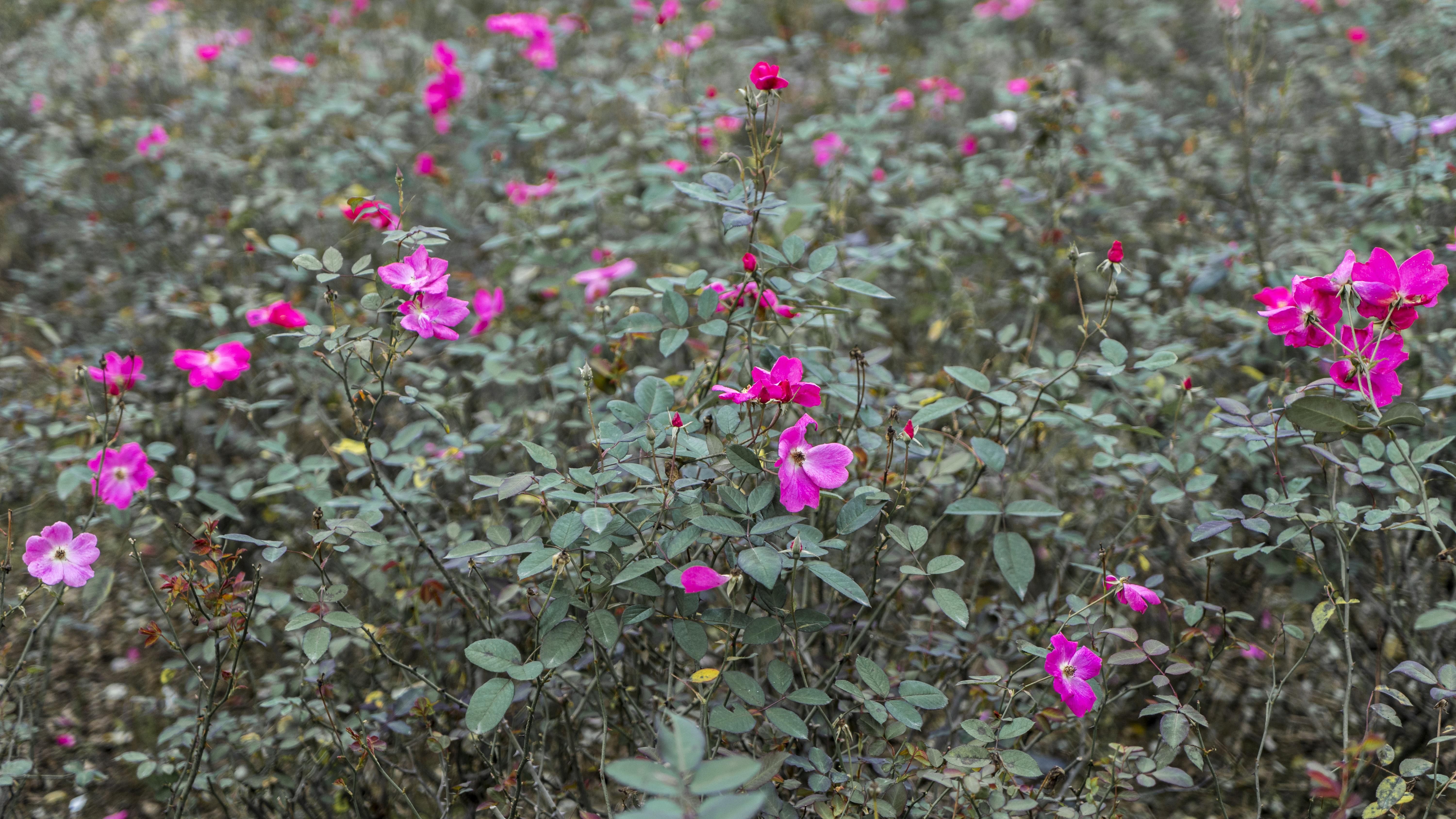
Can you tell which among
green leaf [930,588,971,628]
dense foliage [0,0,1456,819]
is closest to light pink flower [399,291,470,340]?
dense foliage [0,0,1456,819]

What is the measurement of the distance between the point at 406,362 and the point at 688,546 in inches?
34.8

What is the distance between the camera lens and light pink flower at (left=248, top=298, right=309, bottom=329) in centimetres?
154

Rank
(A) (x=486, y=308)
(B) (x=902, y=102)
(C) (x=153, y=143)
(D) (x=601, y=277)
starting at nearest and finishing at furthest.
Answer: (D) (x=601, y=277) → (A) (x=486, y=308) → (B) (x=902, y=102) → (C) (x=153, y=143)

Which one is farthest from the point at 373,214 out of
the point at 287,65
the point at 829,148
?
the point at 287,65

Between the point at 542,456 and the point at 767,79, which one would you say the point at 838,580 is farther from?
the point at 767,79

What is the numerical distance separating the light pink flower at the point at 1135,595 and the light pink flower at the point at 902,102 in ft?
5.11

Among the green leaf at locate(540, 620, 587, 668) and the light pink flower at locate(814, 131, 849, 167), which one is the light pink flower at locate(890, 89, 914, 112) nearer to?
the light pink flower at locate(814, 131, 849, 167)

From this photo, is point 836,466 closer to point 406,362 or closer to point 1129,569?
point 1129,569

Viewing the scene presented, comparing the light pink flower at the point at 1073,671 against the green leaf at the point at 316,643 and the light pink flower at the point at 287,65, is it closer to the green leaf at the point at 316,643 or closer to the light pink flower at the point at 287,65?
the green leaf at the point at 316,643

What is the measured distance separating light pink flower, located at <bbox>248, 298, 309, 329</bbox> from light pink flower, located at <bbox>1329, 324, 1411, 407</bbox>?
5.39 ft

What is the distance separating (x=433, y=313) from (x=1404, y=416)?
1271 mm

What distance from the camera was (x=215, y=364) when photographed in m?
1.60

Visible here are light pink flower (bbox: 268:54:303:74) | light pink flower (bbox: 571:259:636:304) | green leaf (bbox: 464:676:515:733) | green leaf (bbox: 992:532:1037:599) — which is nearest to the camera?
green leaf (bbox: 464:676:515:733)

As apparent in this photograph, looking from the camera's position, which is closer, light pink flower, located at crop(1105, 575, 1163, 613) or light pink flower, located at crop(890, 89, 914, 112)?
light pink flower, located at crop(1105, 575, 1163, 613)
